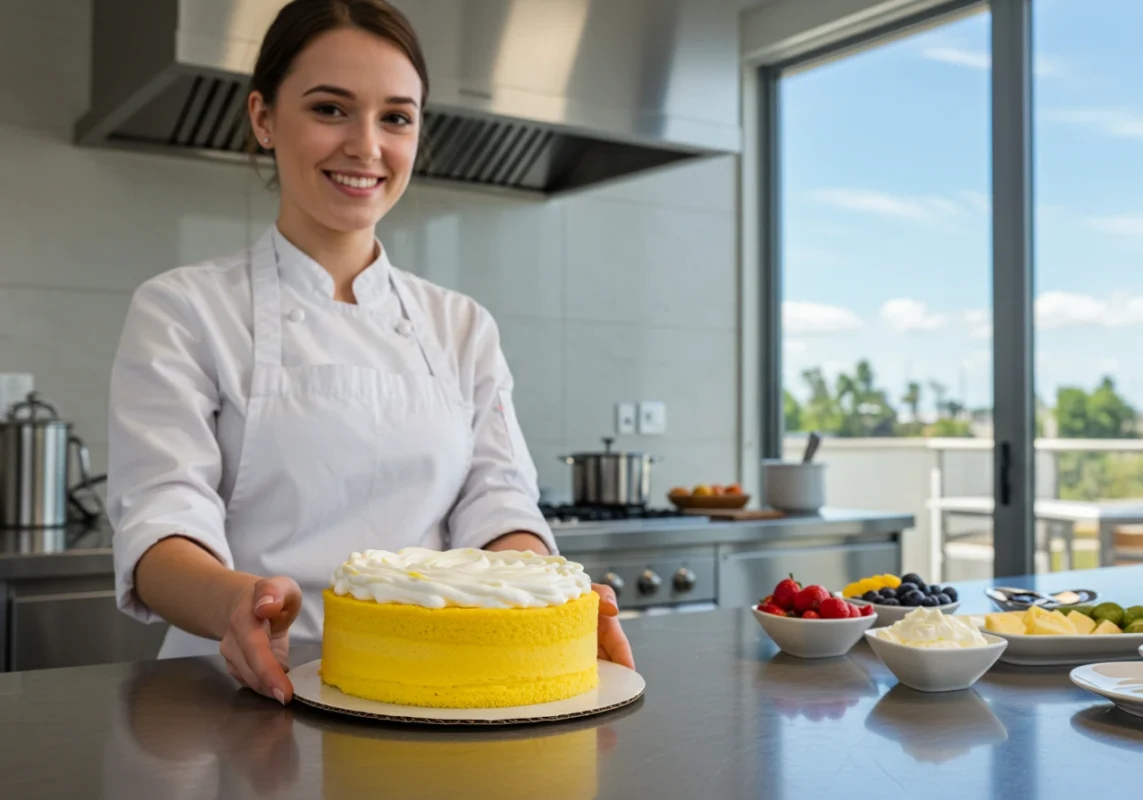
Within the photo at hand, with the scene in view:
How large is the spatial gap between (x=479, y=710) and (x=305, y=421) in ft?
2.01

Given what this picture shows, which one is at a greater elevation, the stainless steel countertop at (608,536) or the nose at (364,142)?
the nose at (364,142)

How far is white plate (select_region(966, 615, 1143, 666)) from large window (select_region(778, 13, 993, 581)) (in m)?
2.32

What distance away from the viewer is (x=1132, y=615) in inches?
47.2

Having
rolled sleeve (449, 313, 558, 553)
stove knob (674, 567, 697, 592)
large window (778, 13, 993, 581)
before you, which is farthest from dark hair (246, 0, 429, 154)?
large window (778, 13, 993, 581)

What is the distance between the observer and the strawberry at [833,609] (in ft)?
3.75

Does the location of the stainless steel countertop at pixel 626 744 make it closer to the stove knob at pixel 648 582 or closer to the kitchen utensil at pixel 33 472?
the kitchen utensil at pixel 33 472

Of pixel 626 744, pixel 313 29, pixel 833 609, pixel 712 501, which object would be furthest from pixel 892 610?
pixel 712 501

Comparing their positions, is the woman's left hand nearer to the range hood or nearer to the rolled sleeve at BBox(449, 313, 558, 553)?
the rolled sleeve at BBox(449, 313, 558, 553)

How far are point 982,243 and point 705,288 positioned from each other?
0.90m

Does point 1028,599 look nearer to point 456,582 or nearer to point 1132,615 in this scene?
point 1132,615

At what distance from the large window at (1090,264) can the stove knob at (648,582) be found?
3.96 ft

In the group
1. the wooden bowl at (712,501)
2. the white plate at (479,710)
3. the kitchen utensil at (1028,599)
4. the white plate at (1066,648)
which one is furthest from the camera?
the wooden bowl at (712,501)

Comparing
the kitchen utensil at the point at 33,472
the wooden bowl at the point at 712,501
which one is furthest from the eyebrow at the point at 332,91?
the wooden bowl at the point at 712,501

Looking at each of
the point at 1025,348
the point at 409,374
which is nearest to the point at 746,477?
the point at 1025,348
